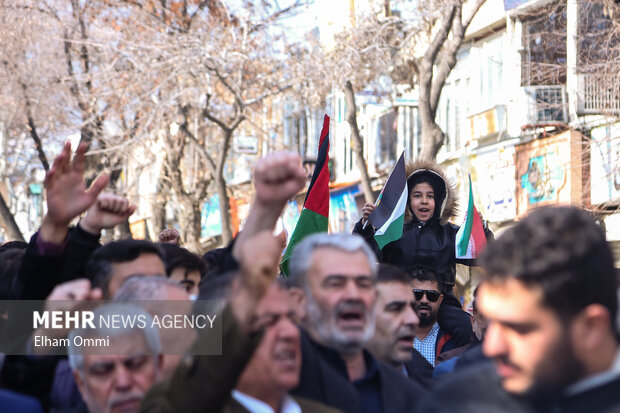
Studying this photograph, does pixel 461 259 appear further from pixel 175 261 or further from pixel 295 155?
pixel 295 155

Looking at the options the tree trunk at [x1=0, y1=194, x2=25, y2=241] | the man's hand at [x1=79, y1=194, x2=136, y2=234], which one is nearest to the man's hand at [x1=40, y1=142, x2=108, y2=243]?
the man's hand at [x1=79, y1=194, x2=136, y2=234]

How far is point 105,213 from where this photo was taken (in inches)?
194

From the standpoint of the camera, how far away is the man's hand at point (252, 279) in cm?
299

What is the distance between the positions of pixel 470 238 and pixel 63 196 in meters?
3.60

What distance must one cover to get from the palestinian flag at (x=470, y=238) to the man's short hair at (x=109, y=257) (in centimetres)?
294

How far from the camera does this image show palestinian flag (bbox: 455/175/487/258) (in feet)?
24.0

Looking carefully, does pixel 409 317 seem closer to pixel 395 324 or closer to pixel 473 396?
pixel 395 324

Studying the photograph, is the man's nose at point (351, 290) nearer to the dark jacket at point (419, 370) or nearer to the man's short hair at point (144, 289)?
the man's short hair at point (144, 289)

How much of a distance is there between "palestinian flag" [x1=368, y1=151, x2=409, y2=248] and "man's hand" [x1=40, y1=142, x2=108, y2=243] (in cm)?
297

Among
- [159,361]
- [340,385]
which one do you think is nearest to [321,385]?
[340,385]

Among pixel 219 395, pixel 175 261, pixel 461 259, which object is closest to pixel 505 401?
pixel 219 395

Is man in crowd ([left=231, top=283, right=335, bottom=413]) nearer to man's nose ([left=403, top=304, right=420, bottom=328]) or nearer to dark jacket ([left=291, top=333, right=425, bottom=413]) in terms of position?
dark jacket ([left=291, top=333, right=425, bottom=413])

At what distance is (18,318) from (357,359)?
1481 mm

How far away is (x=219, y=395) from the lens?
10.0 feet
